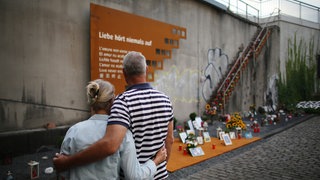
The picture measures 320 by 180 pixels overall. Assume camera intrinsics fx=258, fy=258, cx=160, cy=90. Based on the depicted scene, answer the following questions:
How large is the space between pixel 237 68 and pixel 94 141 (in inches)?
576

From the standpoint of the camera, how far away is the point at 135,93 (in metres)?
2.04

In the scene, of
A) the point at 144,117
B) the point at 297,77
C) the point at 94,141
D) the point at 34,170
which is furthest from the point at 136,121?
the point at 297,77

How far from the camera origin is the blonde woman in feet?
5.90

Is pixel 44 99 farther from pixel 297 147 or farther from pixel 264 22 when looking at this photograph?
pixel 264 22

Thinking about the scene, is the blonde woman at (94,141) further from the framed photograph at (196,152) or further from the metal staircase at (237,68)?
the metal staircase at (237,68)

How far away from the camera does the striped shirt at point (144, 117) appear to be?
1902 mm

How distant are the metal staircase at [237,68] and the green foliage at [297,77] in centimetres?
348

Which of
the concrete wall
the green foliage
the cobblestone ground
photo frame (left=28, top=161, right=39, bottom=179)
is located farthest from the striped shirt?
the green foliage

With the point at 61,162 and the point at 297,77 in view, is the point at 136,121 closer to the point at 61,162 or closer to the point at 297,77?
the point at 61,162

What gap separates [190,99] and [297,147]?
547cm

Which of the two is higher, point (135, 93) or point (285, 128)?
point (135, 93)

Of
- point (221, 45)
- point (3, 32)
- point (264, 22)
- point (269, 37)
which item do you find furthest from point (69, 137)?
point (264, 22)

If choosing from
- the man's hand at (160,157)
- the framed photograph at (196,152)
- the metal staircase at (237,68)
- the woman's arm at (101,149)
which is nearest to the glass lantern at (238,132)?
the framed photograph at (196,152)

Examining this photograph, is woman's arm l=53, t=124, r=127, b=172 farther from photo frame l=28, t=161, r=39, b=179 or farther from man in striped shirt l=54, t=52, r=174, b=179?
photo frame l=28, t=161, r=39, b=179
